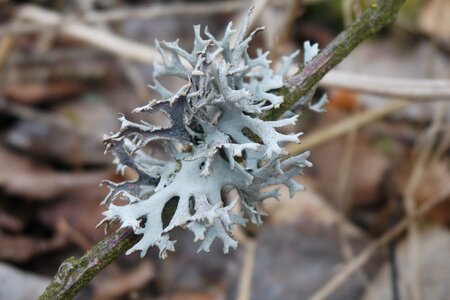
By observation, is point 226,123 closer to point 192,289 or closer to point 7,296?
point 7,296

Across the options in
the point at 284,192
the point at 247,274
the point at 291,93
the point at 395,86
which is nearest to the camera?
the point at 291,93

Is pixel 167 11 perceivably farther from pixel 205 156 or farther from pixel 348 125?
pixel 205 156

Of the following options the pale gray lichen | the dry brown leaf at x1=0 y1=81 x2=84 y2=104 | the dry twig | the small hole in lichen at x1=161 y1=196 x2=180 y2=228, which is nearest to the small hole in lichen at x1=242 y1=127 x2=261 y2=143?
the pale gray lichen

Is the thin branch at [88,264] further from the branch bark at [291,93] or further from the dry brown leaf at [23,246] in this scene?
the dry brown leaf at [23,246]

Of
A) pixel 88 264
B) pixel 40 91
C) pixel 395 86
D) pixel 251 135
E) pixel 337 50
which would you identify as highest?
pixel 40 91

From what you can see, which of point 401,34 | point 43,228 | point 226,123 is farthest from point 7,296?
point 401,34

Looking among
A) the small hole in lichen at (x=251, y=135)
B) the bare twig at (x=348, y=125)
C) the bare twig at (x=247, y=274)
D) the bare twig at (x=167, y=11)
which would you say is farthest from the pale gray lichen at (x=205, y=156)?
the bare twig at (x=167, y=11)

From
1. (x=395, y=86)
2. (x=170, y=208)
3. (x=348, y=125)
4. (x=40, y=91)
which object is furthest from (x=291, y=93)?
(x=40, y=91)

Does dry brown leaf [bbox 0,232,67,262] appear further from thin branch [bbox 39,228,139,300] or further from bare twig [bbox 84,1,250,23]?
thin branch [bbox 39,228,139,300]
